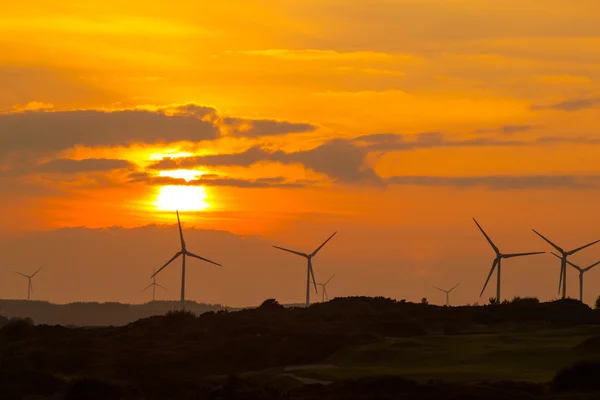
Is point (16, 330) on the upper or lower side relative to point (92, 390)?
upper

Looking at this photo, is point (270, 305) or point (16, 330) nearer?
point (16, 330)

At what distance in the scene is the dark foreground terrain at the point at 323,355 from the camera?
5909 cm

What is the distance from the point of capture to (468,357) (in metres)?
73.1

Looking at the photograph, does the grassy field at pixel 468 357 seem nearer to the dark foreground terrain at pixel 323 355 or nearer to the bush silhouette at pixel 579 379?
the dark foreground terrain at pixel 323 355

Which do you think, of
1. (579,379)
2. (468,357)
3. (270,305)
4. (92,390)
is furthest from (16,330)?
(579,379)

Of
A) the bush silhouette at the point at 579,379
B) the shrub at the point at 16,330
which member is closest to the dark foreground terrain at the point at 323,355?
the bush silhouette at the point at 579,379

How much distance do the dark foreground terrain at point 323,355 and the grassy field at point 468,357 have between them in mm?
107

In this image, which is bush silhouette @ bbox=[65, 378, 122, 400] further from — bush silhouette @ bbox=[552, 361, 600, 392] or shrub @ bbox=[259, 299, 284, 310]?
shrub @ bbox=[259, 299, 284, 310]

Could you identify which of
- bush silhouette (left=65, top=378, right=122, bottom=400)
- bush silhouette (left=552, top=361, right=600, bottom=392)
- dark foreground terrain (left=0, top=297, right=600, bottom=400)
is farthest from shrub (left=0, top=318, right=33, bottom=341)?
bush silhouette (left=552, top=361, right=600, bottom=392)

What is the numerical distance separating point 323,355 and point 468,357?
480 inches

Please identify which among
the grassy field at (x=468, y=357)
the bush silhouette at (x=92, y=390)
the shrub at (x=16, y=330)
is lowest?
the bush silhouette at (x=92, y=390)

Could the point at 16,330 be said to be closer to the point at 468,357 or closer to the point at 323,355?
the point at 323,355

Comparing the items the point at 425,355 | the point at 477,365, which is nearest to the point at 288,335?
the point at 425,355

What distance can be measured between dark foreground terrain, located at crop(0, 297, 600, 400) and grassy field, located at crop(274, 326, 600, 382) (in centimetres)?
11
